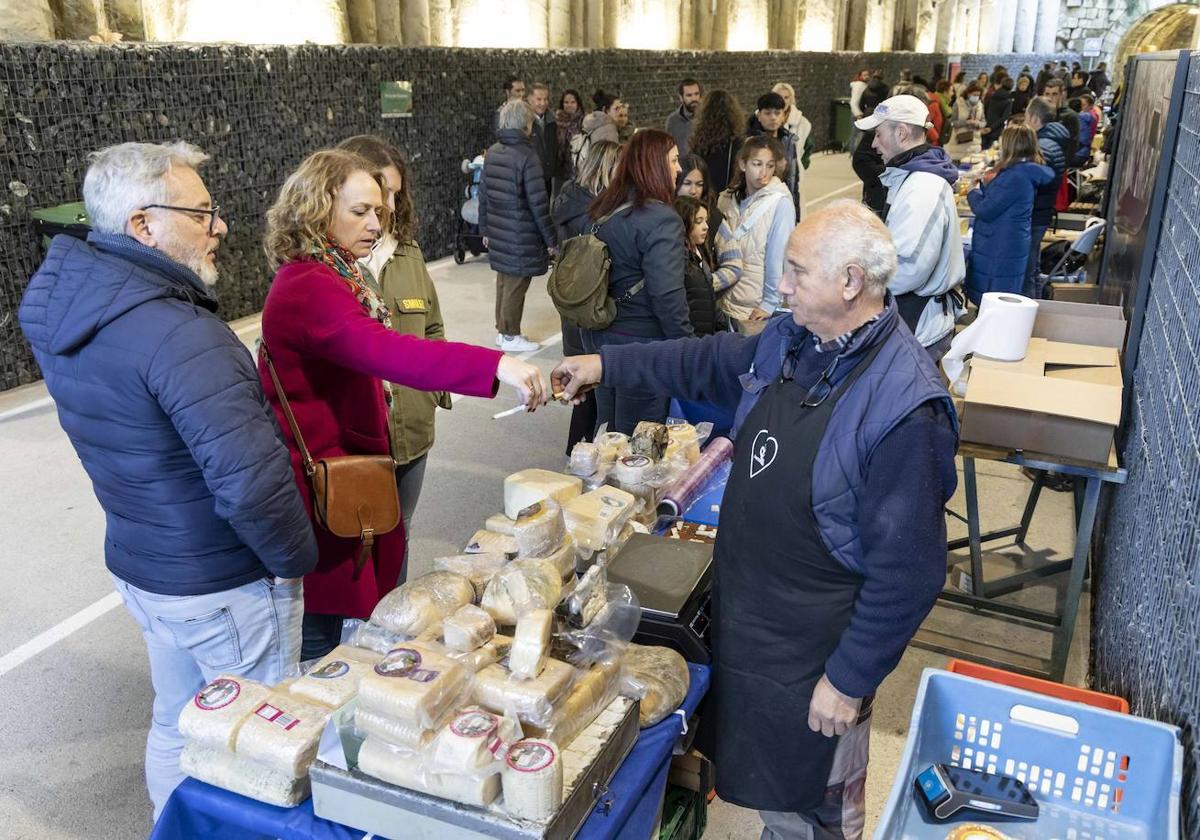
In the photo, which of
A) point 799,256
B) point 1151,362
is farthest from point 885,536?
point 1151,362

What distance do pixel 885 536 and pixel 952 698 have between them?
16.1 inches

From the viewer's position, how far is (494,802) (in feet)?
6.10

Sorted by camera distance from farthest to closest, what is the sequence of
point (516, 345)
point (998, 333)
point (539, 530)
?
point (516, 345) < point (998, 333) < point (539, 530)

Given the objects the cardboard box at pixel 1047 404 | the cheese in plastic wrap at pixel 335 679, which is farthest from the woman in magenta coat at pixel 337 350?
the cardboard box at pixel 1047 404

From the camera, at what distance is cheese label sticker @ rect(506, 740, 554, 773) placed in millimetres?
1813

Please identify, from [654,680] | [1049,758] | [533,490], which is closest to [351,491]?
[533,490]

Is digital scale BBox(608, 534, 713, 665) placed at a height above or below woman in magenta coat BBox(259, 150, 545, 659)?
below

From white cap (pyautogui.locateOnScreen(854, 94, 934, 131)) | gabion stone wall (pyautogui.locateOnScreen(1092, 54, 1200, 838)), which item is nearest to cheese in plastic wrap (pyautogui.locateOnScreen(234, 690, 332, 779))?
gabion stone wall (pyautogui.locateOnScreen(1092, 54, 1200, 838))

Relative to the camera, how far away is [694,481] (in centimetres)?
357

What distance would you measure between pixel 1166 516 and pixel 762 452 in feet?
3.87

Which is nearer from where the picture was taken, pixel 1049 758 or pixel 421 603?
pixel 1049 758

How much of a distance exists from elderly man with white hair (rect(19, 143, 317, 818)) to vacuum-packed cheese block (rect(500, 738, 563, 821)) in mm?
1009

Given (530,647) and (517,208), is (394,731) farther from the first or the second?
(517,208)

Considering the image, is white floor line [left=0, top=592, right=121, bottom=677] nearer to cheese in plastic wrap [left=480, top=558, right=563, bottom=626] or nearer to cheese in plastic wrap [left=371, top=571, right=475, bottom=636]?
cheese in plastic wrap [left=371, top=571, right=475, bottom=636]
